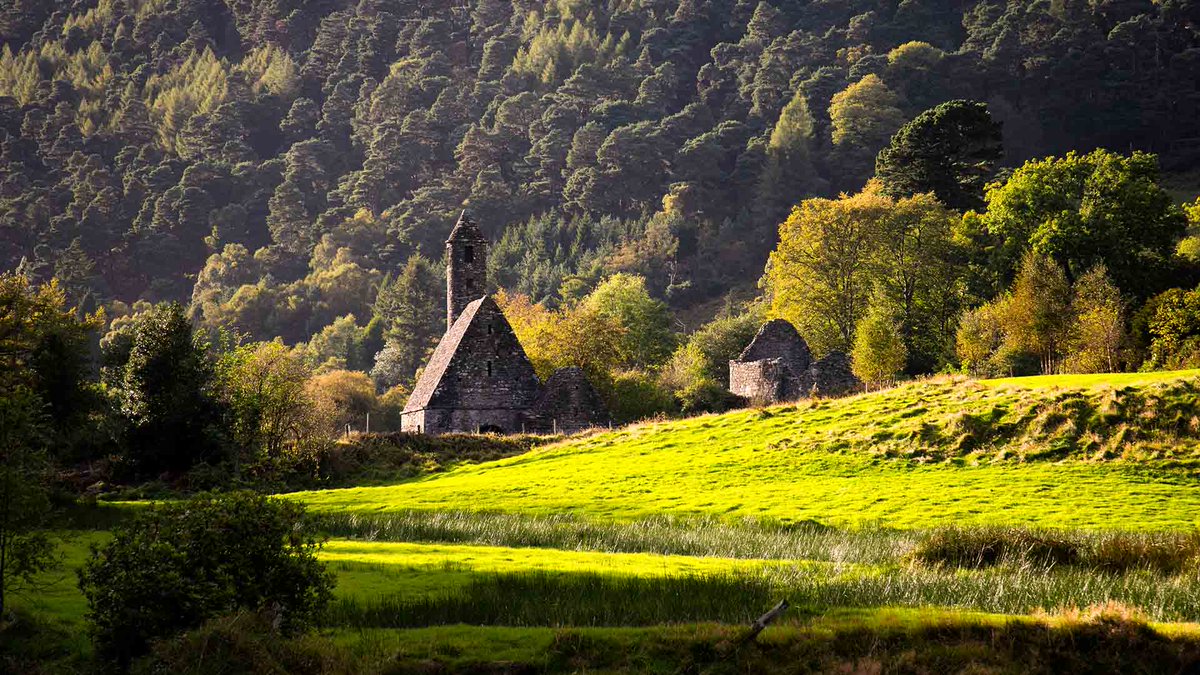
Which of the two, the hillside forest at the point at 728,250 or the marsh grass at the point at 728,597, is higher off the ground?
the hillside forest at the point at 728,250

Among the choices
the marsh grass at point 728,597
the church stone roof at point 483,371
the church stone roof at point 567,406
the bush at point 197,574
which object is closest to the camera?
the bush at point 197,574

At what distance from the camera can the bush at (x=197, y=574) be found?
60.2 ft

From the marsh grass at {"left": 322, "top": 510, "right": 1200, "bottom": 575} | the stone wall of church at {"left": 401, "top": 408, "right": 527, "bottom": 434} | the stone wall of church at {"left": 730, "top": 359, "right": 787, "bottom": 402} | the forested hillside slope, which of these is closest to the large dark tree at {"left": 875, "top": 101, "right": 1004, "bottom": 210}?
the stone wall of church at {"left": 730, "top": 359, "right": 787, "bottom": 402}

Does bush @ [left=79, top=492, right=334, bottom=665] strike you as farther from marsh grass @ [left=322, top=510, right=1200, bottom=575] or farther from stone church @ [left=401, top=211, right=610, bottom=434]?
stone church @ [left=401, top=211, right=610, bottom=434]

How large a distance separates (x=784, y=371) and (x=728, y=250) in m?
87.4

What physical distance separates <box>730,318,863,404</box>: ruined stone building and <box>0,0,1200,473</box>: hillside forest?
1454 mm

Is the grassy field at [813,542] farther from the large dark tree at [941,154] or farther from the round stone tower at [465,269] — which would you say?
the large dark tree at [941,154]

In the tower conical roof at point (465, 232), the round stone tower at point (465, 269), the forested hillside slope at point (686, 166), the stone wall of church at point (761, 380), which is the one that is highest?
→ the forested hillside slope at point (686, 166)

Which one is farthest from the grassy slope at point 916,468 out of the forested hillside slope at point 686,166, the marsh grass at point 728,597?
the forested hillside slope at point 686,166

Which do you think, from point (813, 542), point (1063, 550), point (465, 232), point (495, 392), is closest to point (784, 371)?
point (495, 392)

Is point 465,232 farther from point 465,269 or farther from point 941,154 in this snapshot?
point 941,154

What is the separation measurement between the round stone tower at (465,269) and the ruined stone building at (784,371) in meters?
18.6

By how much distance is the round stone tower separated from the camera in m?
78.5

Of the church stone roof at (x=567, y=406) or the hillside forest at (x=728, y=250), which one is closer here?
the hillside forest at (x=728, y=250)
